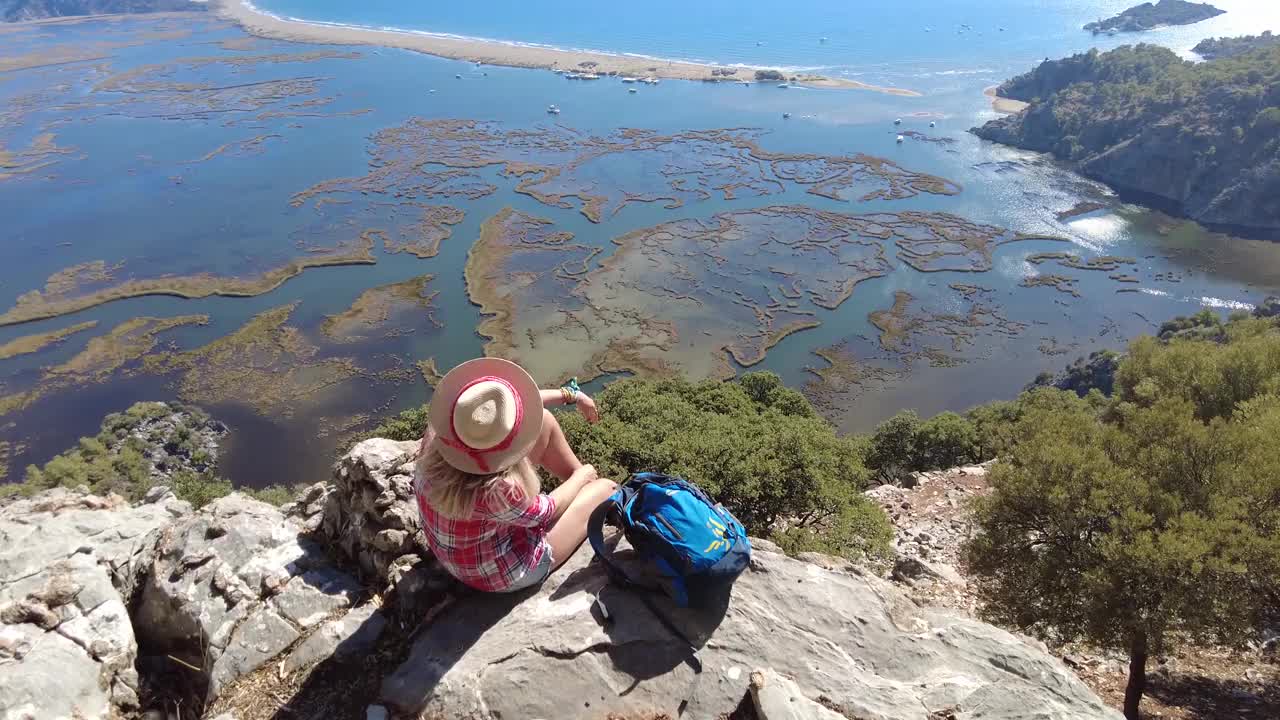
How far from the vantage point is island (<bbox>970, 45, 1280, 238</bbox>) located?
209 ft

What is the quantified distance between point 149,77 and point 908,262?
435ft

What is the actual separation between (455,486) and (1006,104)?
116053 millimetres

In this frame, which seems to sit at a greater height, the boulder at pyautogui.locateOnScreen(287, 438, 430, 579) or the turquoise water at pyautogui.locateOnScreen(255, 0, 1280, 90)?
the turquoise water at pyautogui.locateOnScreen(255, 0, 1280, 90)

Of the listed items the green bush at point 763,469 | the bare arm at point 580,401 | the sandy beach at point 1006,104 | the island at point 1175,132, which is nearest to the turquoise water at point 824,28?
the sandy beach at point 1006,104

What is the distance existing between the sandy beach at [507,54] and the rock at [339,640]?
117551mm

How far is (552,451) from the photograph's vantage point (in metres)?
6.70

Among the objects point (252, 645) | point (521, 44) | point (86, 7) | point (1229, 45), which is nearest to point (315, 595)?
point (252, 645)

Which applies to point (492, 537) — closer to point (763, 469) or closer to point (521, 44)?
point (763, 469)

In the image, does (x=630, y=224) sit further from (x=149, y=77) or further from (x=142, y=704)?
(x=149, y=77)

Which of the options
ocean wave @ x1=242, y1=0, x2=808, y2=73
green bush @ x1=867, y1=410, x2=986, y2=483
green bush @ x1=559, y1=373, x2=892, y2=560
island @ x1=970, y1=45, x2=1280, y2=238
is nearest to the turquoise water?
ocean wave @ x1=242, y1=0, x2=808, y2=73

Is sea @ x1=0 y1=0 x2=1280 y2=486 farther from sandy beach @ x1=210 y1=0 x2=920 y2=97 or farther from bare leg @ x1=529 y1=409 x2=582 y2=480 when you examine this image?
bare leg @ x1=529 y1=409 x2=582 y2=480

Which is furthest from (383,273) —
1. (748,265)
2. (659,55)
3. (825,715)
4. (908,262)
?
(659,55)

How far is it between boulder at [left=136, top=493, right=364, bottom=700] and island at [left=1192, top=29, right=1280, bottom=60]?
140827 mm

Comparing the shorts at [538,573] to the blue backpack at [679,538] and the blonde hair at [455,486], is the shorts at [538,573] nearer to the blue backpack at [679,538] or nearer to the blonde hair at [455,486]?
the blue backpack at [679,538]
